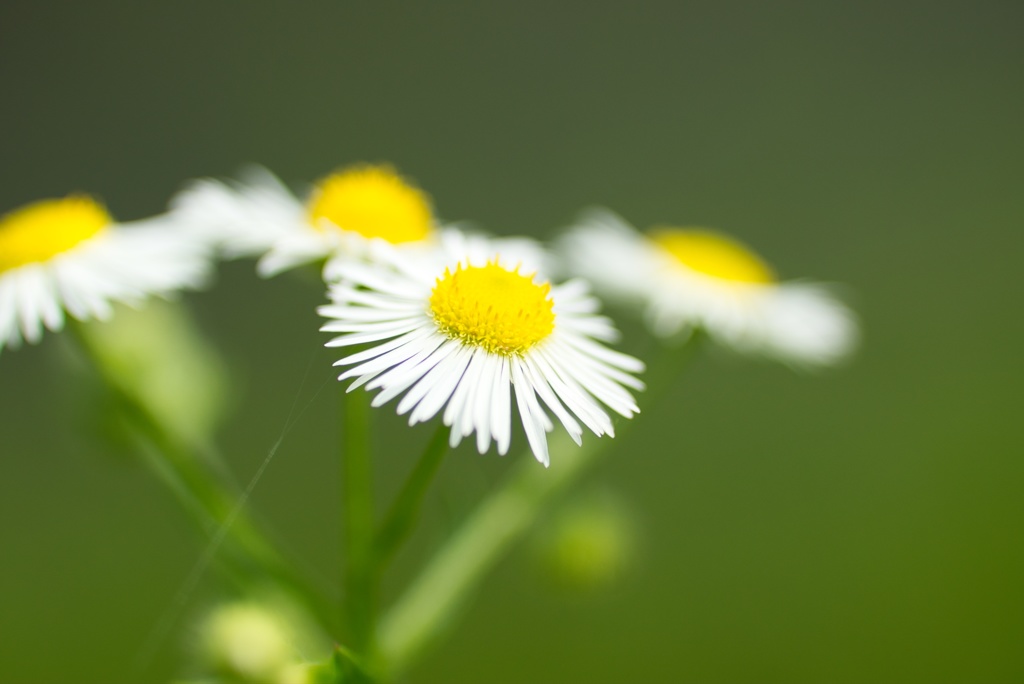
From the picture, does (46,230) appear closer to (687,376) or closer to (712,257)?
(712,257)

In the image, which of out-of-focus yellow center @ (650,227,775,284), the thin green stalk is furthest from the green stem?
out-of-focus yellow center @ (650,227,775,284)


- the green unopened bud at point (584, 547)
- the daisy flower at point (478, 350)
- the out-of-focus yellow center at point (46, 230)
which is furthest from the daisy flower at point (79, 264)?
the green unopened bud at point (584, 547)

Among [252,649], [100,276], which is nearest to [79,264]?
[100,276]

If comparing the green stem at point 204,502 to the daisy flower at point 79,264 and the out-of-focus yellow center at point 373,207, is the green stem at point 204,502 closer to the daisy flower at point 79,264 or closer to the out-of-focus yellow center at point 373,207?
the daisy flower at point 79,264

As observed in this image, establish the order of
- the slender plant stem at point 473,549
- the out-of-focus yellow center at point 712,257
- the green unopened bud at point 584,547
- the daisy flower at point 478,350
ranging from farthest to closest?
1. the out-of-focus yellow center at point 712,257
2. the green unopened bud at point 584,547
3. the slender plant stem at point 473,549
4. the daisy flower at point 478,350

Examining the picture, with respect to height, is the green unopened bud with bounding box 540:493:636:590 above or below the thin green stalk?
above

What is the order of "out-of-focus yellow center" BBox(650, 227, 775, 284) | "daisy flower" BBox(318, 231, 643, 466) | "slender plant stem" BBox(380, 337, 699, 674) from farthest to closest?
"out-of-focus yellow center" BBox(650, 227, 775, 284) → "slender plant stem" BBox(380, 337, 699, 674) → "daisy flower" BBox(318, 231, 643, 466)

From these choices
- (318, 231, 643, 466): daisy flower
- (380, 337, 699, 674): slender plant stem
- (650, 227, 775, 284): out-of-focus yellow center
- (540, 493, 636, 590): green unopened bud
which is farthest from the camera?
(650, 227, 775, 284): out-of-focus yellow center

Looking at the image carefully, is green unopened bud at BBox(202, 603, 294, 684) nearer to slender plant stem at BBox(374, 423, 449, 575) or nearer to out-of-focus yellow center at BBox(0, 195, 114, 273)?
slender plant stem at BBox(374, 423, 449, 575)

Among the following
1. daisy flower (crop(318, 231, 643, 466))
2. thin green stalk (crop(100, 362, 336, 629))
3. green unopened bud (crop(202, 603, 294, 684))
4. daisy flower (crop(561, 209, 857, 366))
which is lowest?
green unopened bud (crop(202, 603, 294, 684))
